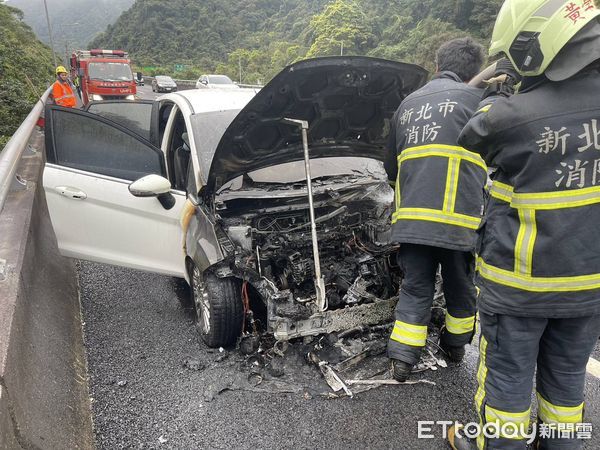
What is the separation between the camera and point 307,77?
252 centimetres

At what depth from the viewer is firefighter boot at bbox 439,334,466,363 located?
2803 mm

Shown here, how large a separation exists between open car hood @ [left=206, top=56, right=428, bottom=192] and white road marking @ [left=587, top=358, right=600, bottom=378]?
2.04 meters

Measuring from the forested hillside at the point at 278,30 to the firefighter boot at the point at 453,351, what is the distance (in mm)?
29449

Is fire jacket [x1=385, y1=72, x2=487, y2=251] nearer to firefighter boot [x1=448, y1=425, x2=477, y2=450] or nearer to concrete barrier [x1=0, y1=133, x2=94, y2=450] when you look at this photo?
firefighter boot [x1=448, y1=425, x2=477, y2=450]

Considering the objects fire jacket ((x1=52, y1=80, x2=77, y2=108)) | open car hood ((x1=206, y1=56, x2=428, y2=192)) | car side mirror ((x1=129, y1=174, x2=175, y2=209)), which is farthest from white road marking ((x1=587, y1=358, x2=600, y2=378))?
fire jacket ((x1=52, y1=80, x2=77, y2=108))

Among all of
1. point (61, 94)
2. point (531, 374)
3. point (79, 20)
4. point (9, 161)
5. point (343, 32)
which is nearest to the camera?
point (531, 374)

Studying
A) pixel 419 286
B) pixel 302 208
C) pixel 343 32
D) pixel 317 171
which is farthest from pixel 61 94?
pixel 343 32

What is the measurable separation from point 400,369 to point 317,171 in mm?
1666

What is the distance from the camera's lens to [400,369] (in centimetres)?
250

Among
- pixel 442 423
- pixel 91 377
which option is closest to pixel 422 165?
pixel 442 423

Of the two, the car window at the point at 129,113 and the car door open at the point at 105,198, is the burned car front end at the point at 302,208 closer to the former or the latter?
the car door open at the point at 105,198

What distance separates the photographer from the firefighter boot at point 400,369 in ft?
8.15

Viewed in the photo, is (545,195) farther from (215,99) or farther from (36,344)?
(215,99)

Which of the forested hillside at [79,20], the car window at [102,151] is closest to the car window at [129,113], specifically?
the car window at [102,151]
